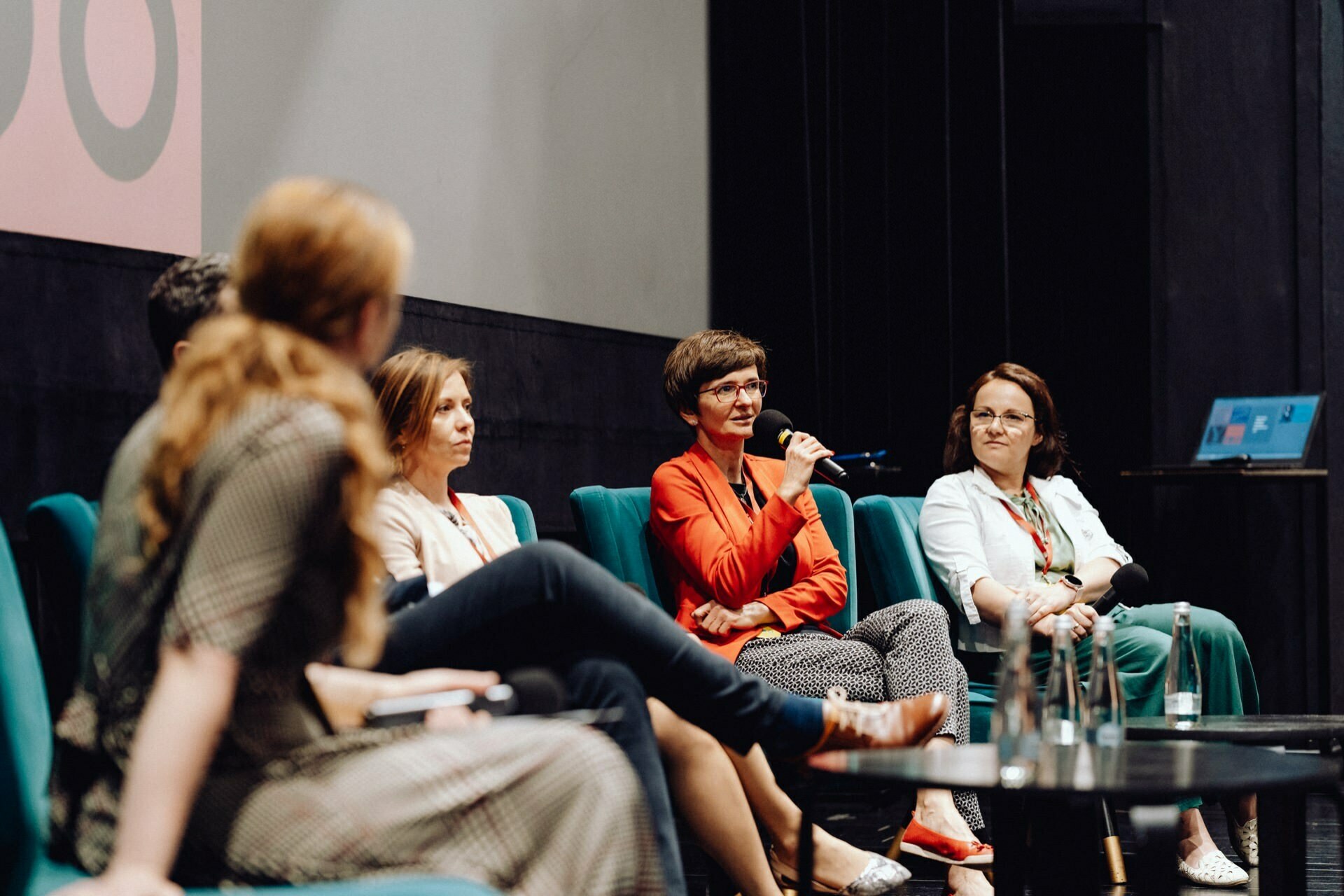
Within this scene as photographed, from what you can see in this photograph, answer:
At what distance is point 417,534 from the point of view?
2.54m

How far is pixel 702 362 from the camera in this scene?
312cm

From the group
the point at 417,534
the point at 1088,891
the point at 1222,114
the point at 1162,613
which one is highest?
the point at 1222,114

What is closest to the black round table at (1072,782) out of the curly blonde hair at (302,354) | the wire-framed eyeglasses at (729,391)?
the curly blonde hair at (302,354)

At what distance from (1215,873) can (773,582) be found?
45.9 inches

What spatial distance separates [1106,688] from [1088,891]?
352mm

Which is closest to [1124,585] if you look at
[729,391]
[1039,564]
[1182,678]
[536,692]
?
[1039,564]

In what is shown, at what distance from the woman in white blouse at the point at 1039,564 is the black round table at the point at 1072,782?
930 mm

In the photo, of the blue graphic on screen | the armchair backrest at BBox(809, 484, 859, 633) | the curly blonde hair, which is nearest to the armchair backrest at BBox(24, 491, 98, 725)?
the curly blonde hair

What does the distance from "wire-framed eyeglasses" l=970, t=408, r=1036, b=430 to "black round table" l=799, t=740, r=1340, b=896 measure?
144 centimetres

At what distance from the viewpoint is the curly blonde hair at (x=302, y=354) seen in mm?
1238

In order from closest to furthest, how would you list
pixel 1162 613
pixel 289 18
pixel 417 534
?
pixel 417 534 → pixel 289 18 → pixel 1162 613

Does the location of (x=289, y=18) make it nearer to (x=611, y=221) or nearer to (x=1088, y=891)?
(x=611, y=221)

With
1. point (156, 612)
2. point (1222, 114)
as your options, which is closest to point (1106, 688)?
point (156, 612)

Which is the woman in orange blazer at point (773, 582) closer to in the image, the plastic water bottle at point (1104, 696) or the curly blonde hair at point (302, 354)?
the plastic water bottle at point (1104, 696)
